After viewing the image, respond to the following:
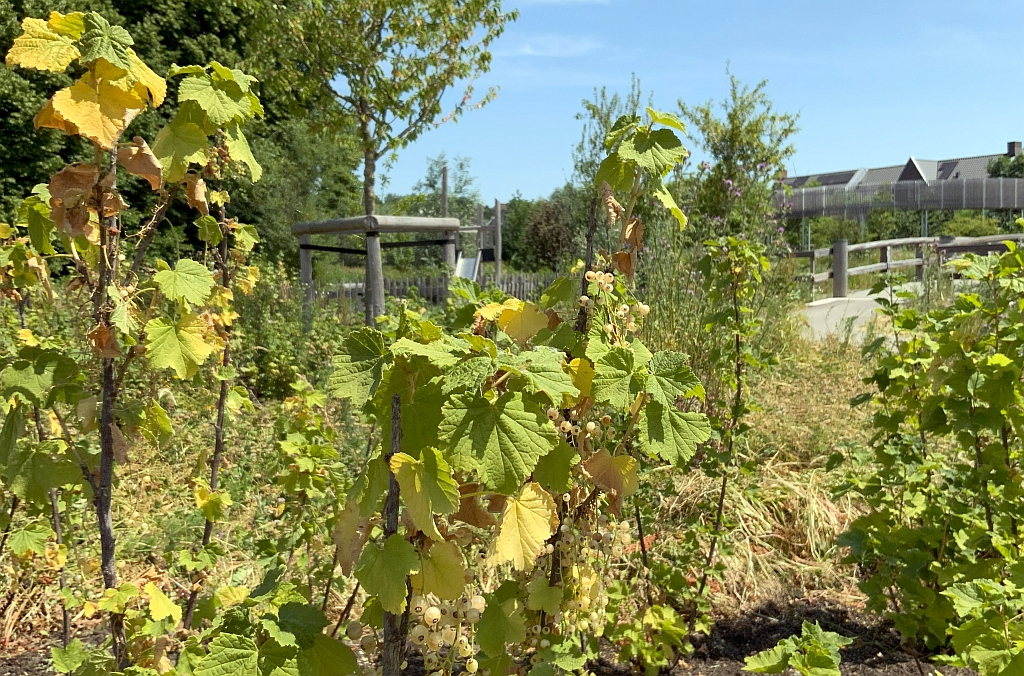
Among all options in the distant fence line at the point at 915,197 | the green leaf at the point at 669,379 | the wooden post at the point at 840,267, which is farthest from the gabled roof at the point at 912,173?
the green leaf at the point at 669,379

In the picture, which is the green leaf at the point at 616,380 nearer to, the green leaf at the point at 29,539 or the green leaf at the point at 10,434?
the green leaf at the point at 10,434

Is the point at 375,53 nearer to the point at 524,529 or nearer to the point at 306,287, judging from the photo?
the point at 306,287

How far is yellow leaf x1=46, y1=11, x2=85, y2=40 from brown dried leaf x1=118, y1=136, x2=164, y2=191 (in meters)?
0.17

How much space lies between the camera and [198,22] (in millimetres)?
14898

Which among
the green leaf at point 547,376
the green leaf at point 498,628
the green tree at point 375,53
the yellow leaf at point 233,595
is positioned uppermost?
the green tree at point 375,53

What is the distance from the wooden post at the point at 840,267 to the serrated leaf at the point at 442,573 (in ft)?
35.3

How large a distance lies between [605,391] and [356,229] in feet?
19.0

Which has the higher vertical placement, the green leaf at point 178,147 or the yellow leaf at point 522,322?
the green leaf at point 178,147

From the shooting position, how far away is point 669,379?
Answer: 118cm

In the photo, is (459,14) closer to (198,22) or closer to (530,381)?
(530,381)

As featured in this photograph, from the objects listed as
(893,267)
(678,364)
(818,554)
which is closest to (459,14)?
(818,554)

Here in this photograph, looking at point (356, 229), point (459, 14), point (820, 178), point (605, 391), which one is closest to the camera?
point (605, 391)

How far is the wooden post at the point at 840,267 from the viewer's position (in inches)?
414

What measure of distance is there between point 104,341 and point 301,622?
1.91 feet
